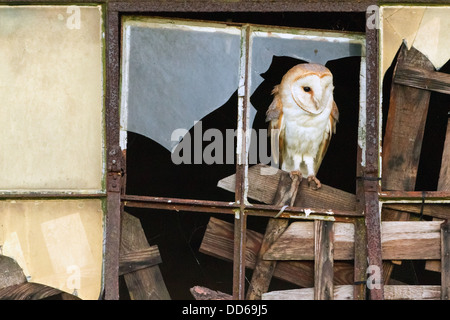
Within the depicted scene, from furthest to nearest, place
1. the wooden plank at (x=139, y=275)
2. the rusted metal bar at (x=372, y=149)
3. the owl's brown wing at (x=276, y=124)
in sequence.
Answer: the owl's brown wing at (x=276, y=124) → the wooden plank at (x=139, y=275) → the rusted metal bar at (x=372, y=149)

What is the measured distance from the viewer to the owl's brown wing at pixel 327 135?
3.62 meters

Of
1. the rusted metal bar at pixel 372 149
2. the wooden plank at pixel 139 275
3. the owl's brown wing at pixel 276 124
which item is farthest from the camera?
the owl's brown wing at pixel 276 124

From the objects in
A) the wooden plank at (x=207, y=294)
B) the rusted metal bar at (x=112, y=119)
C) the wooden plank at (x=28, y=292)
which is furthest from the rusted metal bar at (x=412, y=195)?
the wooden plank at (x=28, y=292)

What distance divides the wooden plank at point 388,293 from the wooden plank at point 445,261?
0.03 m

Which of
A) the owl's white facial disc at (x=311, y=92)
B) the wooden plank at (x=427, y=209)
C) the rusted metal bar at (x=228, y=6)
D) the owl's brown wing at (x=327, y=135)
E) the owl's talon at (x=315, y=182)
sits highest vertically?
the rusted metal bar at (x=228, y=6)

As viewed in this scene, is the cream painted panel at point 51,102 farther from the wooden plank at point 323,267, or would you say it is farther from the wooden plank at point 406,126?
the wooden plank at point 406,126

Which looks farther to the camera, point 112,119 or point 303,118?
point 303,118

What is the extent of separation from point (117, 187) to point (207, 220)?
483mm

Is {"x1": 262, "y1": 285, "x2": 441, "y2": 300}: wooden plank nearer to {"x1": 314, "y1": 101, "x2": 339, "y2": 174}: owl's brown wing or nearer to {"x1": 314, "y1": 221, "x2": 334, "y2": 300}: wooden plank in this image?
{"x1": 314, "y1": 221, "x2": 334, "y2": 300}: wooden plank

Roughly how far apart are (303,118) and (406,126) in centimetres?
49

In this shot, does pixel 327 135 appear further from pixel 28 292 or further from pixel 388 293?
pixel 28 292

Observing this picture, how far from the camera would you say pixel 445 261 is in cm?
345

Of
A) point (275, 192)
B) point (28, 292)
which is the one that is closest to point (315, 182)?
point (275, 192)

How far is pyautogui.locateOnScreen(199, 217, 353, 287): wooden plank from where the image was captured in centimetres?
347
